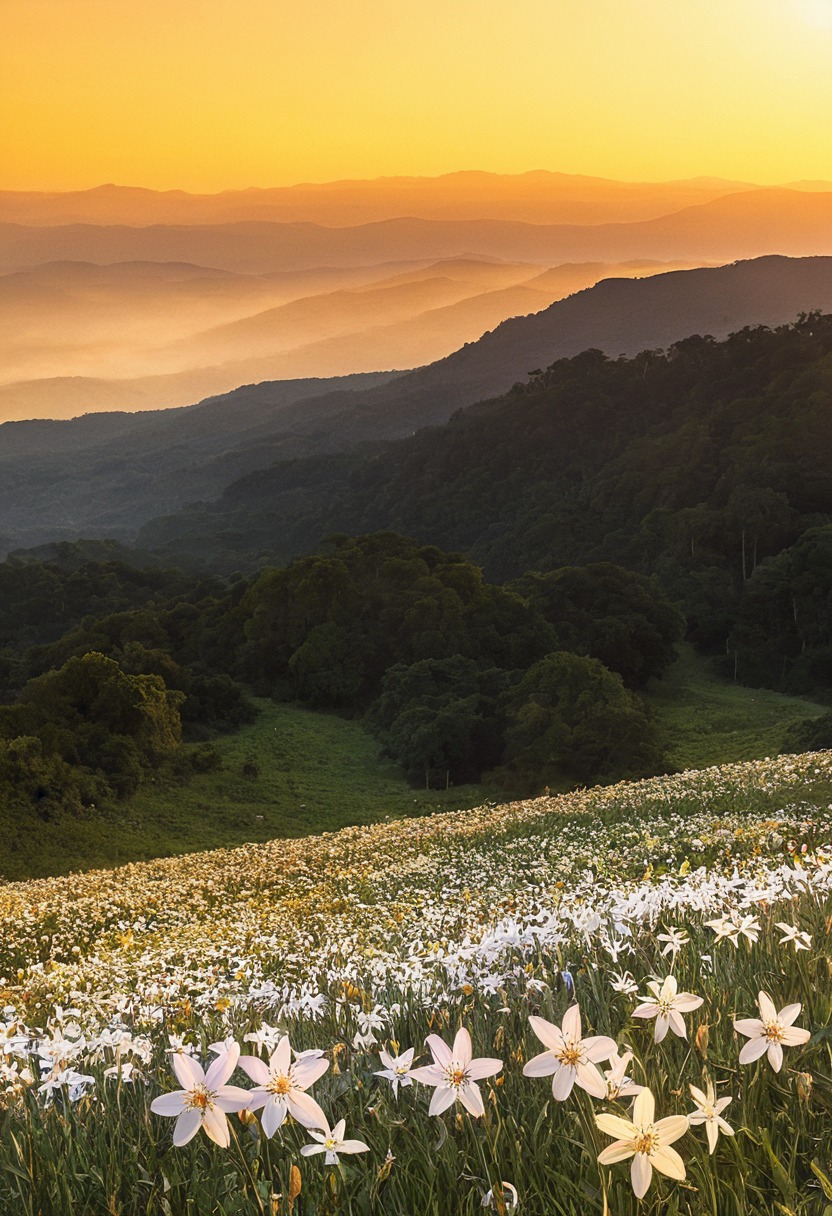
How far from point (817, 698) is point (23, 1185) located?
230ft

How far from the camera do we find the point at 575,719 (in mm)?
49562

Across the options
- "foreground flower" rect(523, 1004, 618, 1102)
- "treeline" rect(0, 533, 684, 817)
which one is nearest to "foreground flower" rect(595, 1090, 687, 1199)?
"foreground flower" rect(523, 1004, 618, 1102)

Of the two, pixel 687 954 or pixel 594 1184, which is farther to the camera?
pixel 687 954

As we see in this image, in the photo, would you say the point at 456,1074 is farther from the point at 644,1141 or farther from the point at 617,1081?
the point at 644,1141

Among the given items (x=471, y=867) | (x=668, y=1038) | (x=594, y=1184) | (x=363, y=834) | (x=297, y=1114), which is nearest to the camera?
(x=297, y=1114)

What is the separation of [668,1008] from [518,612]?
64.8 meters

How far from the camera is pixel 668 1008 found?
90.5 inches

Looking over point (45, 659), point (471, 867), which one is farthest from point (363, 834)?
point (45, 659)

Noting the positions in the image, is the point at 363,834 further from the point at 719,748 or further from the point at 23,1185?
the point at 719,748

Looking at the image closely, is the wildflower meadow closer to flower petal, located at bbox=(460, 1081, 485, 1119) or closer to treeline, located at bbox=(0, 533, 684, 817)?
flower petal, located at bbox=(460, 1081, 485, 1119)

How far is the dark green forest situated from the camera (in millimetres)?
47594

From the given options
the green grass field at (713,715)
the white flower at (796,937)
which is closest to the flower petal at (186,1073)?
the white flower at (796,937)

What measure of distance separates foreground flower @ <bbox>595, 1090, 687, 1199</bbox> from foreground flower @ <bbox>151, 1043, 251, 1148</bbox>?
0.66 meters

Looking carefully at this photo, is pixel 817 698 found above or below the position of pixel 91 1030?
below
